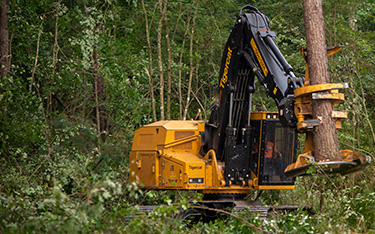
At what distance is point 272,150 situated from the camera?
9.80 meters

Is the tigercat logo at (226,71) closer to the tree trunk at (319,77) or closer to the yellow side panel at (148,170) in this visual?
the yellow side panel at (148,170)

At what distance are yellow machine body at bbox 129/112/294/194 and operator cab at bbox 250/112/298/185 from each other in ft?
0.17

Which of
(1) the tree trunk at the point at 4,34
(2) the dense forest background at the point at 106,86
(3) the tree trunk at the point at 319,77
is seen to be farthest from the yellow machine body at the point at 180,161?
(1) the tree trunk at the point at 4,34

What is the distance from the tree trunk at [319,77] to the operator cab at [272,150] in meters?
2.15

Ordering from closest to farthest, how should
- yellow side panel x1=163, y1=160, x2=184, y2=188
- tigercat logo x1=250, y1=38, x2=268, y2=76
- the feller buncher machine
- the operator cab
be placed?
tigercat logo x1=250, y1=38, x2=268, y2=76 < the feller buncher machine < the operator cab < yellow side panel x1=163, y1=160, x2=184, y2=188

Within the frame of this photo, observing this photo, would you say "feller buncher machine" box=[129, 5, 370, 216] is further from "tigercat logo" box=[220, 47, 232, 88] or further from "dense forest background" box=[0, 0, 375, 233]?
"dense forest background" box=[0, 0, 375, 233]

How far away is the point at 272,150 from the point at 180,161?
1620mm

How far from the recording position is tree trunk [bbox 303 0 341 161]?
742cm

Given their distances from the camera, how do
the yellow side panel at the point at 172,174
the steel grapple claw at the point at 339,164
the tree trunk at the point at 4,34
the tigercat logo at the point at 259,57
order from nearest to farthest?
the steel grapple claw at the point at 339,164
the tigercat logo at the point at 259,57
the yellow side panel at the point at 172,174
the tree trunk at the point at 4,34

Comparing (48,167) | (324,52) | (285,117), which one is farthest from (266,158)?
(48,167)

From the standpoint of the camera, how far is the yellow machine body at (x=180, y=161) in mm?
9805

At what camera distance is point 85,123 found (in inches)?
573

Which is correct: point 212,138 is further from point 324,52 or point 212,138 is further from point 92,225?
point 92,225

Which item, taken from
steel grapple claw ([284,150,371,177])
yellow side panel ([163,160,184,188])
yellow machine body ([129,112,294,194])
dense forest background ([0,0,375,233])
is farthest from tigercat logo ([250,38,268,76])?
yellow side panel ([163,160,184,188])
